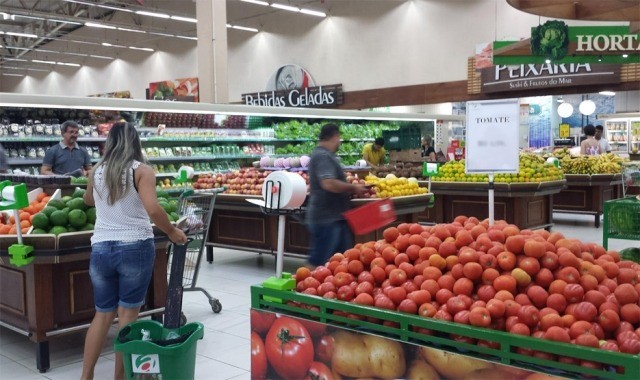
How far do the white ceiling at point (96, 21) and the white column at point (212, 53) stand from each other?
5.62 m

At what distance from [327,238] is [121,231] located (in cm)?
178

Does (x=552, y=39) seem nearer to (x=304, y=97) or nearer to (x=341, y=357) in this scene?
(x=341, y=357)

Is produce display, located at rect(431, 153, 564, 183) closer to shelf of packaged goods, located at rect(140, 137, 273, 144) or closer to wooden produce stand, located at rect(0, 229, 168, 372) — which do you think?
shelf of packaged goods, located at rect(140, 137, 273, 144)

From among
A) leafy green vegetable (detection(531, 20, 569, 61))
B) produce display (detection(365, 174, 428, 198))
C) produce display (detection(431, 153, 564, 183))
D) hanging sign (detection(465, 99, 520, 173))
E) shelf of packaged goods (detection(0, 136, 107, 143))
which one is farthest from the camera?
produce display (detection(431, 153, 564, 183))

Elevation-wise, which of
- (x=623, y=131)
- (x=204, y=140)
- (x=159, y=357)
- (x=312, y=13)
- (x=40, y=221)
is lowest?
(x=159, y=357)

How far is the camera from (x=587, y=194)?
10.8 meters

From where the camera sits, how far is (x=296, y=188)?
5.16 meters

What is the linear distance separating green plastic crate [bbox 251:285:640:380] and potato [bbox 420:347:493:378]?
0.03 metres

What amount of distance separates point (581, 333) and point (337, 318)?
0.89 metres

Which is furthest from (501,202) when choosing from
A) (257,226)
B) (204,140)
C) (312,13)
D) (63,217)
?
(312,13)

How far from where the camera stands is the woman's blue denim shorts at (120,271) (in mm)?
3480

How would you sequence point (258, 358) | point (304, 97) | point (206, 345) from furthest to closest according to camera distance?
1. point (304, 97)
2. point (206, 345)
3. point (258, 358)

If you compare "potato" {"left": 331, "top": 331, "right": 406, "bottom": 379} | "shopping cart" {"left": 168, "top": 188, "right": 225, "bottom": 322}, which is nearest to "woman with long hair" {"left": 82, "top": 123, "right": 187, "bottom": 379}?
"shopping cart" {"left": 168, "top": 188, "right": 225, "bottom": 322}

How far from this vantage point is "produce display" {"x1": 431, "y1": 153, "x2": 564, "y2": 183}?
8.73m
